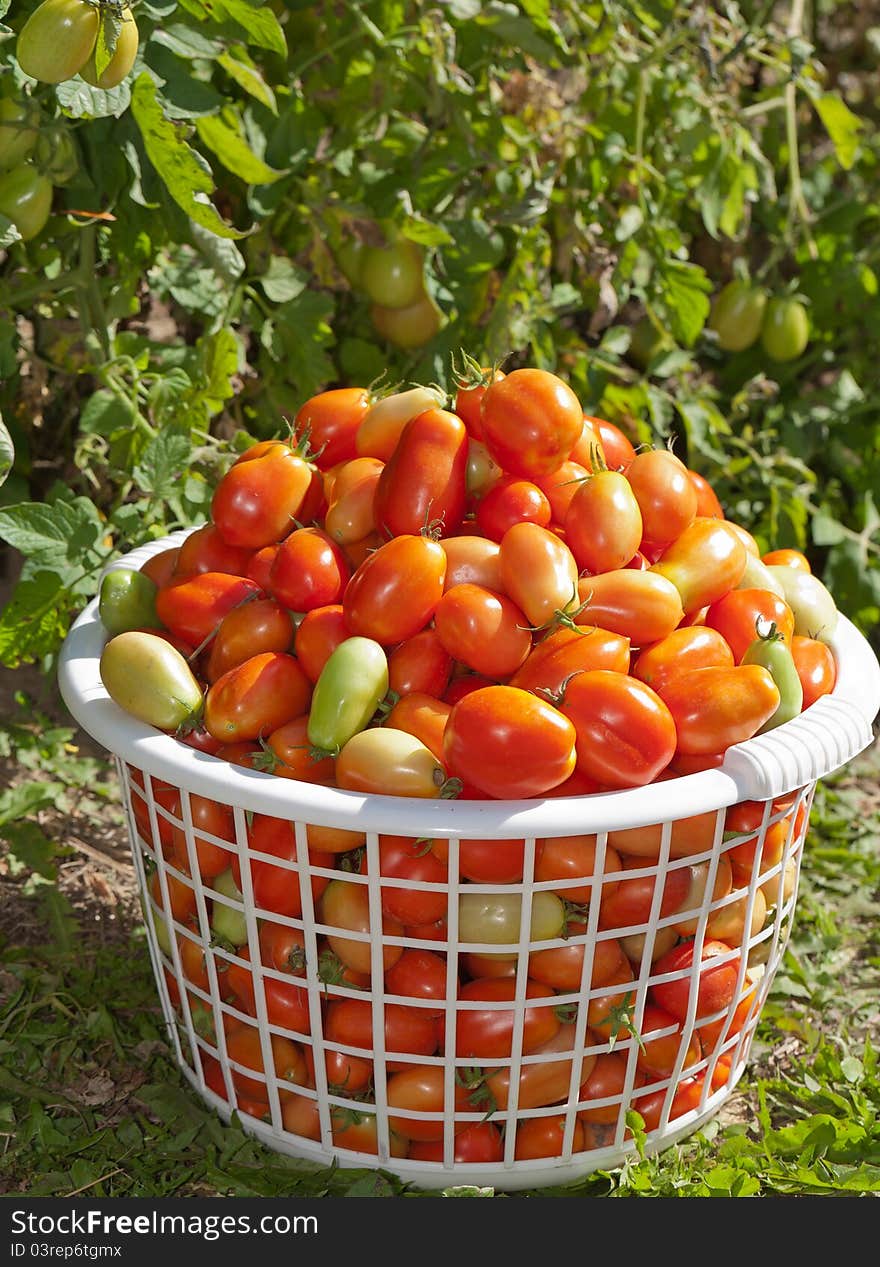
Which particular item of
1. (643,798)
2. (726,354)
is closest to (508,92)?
(726,354)

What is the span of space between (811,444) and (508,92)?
3.11 ft

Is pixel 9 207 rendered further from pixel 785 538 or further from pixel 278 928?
pixel 785 538

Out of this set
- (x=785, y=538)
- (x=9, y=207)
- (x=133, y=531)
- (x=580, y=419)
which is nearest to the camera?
(x=580, y=419)

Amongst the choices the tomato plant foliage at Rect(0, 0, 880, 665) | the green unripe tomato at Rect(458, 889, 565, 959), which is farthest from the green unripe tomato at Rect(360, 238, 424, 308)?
the green unripe tomato at Rect(458, 889, 565, 959)

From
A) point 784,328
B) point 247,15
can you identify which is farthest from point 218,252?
point 784,328

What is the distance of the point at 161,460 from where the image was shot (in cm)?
177

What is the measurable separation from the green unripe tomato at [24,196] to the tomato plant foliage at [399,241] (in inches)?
0.8

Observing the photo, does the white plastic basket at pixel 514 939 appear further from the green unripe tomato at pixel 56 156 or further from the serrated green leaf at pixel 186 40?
the serrated green leaf at pixel 186 40

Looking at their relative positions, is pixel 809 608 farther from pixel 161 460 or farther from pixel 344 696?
pixel 161 460

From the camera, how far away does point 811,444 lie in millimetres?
2740

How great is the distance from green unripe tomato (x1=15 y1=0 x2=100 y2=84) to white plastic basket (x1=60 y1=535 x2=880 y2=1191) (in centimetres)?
61

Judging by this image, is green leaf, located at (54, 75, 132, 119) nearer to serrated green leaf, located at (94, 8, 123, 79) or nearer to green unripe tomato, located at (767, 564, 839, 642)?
serrated green leaf, located at (94, 8, 123, 79)

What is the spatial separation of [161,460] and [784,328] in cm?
139

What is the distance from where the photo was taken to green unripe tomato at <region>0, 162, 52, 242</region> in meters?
1.61
